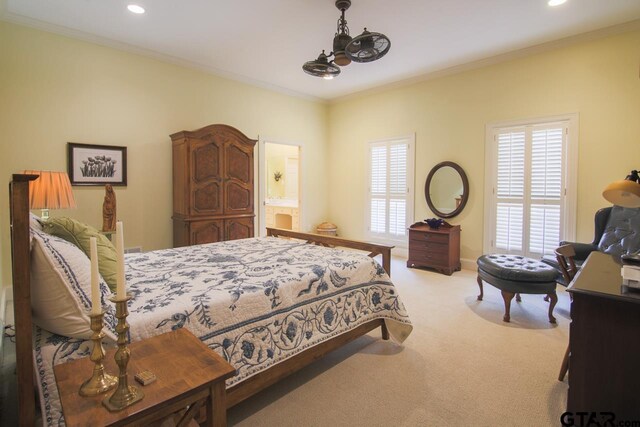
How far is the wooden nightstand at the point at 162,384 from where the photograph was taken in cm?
92

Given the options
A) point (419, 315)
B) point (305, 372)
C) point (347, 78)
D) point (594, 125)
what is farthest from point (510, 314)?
point (347, 78)

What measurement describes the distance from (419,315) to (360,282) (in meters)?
1.14

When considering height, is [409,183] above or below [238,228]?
above

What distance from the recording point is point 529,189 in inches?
176

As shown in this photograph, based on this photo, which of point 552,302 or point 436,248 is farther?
point 436,248

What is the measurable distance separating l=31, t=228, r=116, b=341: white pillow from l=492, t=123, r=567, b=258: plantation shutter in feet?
15.8

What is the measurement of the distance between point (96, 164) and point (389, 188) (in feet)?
14.5

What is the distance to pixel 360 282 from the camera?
2.47m

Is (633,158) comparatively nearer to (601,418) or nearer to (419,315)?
(419,315)

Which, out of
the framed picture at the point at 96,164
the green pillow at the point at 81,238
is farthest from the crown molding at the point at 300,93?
the green pillow at the point at 81,238

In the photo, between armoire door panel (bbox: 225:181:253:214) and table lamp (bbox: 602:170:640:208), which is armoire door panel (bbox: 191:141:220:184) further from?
table lamp (bbox: 602:170:640:208)

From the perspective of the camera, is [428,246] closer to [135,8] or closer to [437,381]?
[437,381]

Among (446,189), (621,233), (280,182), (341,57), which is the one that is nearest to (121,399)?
(341,57)

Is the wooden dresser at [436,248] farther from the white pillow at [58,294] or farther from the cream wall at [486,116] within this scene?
the white pillow at [58,294]
